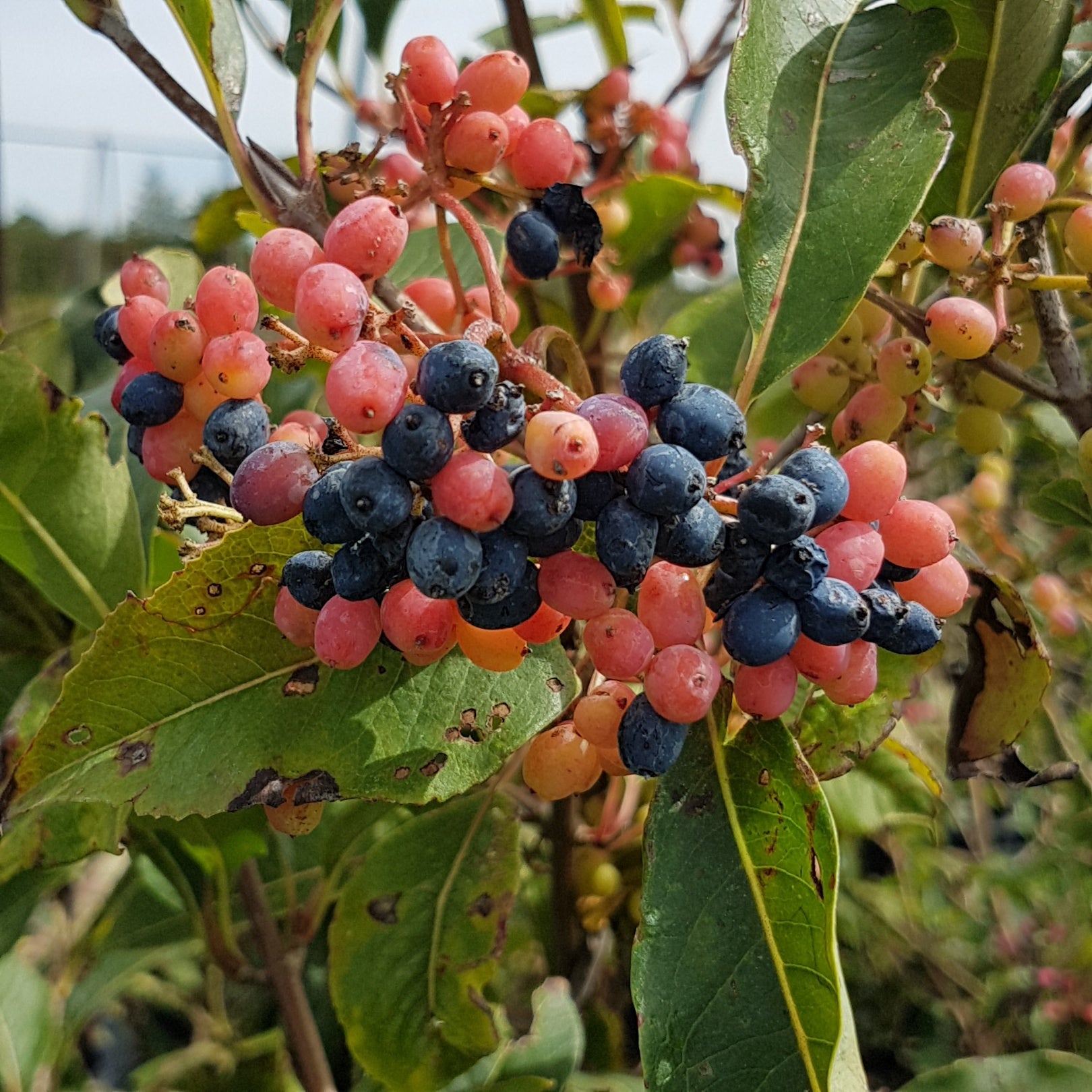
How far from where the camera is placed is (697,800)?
0.64 m

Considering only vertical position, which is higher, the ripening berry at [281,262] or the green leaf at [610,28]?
the green leaf at [610,28]

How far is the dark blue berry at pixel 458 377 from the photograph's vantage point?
18.2 inches

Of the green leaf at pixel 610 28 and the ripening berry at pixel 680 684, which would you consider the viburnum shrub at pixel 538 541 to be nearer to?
the ripening berry at pixel 680 684

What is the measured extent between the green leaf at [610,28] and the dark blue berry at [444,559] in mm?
1176

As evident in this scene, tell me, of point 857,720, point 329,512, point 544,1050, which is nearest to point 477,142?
point 329,512

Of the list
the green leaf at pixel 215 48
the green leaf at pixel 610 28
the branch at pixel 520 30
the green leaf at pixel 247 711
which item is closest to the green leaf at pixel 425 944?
the green leaf at pixel 247 711

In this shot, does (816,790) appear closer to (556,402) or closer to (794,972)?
(794,972)

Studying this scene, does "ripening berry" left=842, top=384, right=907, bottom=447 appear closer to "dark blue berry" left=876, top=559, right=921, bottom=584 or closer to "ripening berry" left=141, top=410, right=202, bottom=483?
"dark blue berry" left=876, top=559, right=921, bottom=584

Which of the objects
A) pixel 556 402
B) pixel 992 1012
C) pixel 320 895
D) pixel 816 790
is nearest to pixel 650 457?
Answer: pixel 556 402

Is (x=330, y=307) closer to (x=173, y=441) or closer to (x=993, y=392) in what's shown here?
(x=173, y=441)

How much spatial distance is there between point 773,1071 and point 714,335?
0.83 metres

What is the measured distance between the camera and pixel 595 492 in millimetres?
519

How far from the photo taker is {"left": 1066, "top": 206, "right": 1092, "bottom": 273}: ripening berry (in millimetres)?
715

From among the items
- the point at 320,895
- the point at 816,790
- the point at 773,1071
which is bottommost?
the point at 320,895
